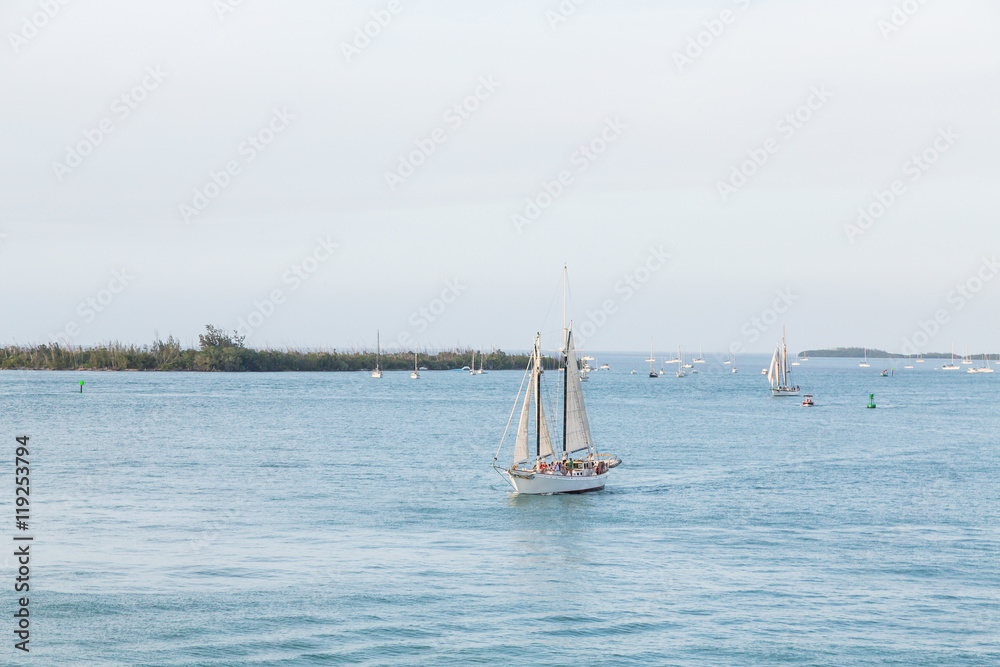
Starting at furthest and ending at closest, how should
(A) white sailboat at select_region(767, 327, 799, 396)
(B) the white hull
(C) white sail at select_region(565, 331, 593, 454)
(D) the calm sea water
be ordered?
(A) white sailboat at select_region(767, 327, 799, 396), (C) white sail at select_region(565, 331, 593, 454), (B) the white hull, (D) the calm sea water

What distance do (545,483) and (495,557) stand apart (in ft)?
51.9

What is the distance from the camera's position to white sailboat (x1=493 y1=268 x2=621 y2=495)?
58.3 m

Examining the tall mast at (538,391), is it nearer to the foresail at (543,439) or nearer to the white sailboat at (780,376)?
the foresail at (543,439)

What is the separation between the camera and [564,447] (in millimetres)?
61844

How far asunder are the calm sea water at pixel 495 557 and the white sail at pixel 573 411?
3614 millimetres

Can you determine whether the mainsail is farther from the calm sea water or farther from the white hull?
the calm sea water

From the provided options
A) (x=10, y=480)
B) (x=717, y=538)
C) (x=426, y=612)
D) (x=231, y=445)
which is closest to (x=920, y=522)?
(x=717, y=538)

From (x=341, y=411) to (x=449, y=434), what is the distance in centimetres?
3848

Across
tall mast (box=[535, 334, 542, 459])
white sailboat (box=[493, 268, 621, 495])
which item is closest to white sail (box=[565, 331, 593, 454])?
white sailboat (box=[493, 268, 621, 495])

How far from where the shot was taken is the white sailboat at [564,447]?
191 feet

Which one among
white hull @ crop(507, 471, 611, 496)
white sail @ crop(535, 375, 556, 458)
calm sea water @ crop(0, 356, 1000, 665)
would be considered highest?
white sail @ crop(535, 375, 556, 458)

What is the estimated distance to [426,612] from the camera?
112 feet

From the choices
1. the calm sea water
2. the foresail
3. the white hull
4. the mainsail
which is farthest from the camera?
the foresail

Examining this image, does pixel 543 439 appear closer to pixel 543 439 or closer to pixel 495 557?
pixel 543 439
